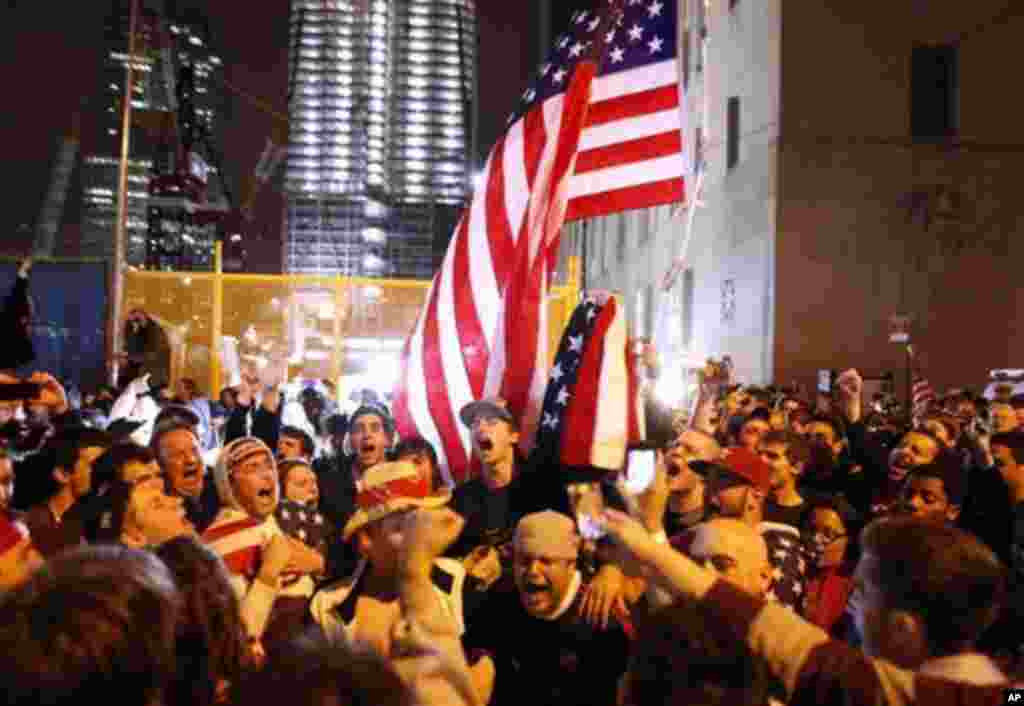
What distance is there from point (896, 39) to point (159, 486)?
22126 millimetres

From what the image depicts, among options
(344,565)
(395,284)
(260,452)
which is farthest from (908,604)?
(395,284)

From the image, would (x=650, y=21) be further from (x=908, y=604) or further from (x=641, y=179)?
(x=908, y=604)

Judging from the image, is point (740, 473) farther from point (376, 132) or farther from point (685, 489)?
point (376, 132)

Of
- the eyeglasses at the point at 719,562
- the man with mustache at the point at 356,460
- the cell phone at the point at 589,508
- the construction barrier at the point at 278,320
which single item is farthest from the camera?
the construction barrier at the point at 278,320

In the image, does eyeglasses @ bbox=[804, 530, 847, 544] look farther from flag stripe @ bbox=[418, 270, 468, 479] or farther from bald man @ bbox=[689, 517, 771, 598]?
flag stripe @ bbox=[418, 270, 468, 479]

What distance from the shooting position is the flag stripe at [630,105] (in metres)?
7.10

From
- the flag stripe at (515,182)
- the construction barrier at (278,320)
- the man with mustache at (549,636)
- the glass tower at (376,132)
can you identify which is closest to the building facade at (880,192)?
the construction barrier at (278,320)

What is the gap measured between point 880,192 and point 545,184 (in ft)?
59.2

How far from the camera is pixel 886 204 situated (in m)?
22.9

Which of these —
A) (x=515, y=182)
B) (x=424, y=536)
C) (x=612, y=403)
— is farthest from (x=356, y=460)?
(x=424, y=536)

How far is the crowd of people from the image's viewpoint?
5.74 feet

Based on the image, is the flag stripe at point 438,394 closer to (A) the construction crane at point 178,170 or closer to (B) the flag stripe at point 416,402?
(B) the flag stripe at point 416,402

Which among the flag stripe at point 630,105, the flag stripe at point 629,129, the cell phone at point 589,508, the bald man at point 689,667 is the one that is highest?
the flag stripe at point 630,105

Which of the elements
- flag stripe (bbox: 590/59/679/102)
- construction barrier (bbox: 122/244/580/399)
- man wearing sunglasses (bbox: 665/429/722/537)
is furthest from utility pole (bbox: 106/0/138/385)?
man wearing sunglasses (bbox: 665/429/722/537)
